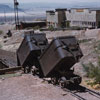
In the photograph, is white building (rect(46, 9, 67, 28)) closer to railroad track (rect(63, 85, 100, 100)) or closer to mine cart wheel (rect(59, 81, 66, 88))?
mine cart wheel (rect(59, 81, 66, 88))

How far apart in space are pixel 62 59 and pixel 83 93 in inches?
62.8

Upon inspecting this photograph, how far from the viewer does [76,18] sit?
71.7 metres

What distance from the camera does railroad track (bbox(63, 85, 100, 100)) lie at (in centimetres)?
1132

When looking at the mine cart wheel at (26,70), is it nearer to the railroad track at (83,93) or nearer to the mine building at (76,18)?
the railroad track at (83,93)

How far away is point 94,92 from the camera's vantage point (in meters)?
12.0

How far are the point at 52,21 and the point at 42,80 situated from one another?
210ft

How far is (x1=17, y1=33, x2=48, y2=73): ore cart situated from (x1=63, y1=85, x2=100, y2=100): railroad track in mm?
3066

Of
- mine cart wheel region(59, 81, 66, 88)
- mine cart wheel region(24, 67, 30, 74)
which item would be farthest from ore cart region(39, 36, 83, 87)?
mine cart wheel region(24, 67, 30, 74)

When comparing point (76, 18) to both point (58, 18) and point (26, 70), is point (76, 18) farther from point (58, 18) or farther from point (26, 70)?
point (26, 70)

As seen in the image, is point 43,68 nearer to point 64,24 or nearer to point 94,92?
point 94,92

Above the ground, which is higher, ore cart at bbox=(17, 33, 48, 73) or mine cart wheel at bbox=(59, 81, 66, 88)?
ore cart at bbox=(17, 33, 48, 73)

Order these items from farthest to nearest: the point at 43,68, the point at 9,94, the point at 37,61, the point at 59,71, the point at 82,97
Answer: the point at 37,61, the point at 43,68, the point at 59,71, the point at 9,94, the point at 82,97

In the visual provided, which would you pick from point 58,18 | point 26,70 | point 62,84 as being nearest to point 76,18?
point 58,18

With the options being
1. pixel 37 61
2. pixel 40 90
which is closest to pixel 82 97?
pixel 40 90
